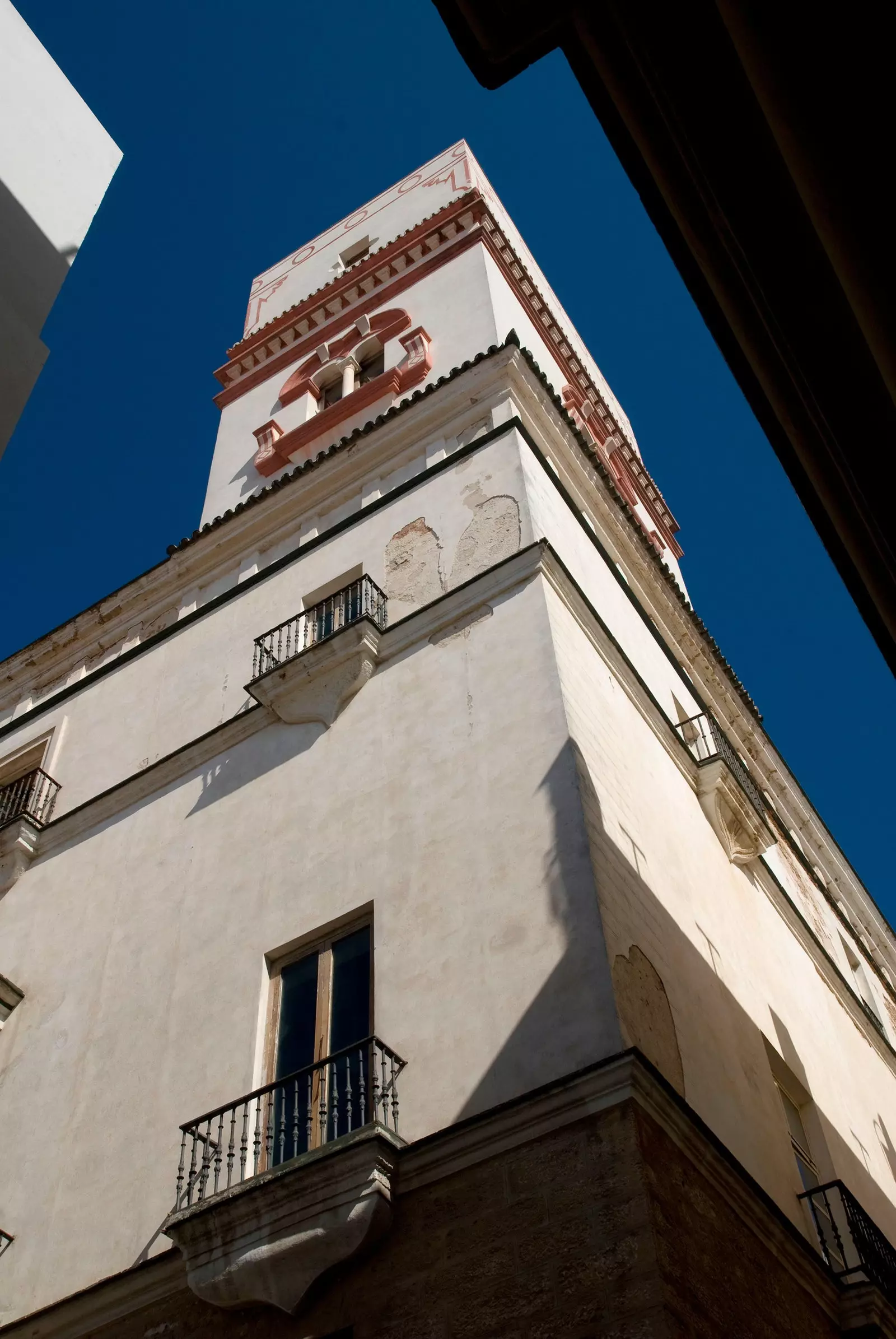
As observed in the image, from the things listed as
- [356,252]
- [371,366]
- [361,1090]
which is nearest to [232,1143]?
[361,1090]

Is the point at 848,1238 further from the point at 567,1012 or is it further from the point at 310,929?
the point at 310,929

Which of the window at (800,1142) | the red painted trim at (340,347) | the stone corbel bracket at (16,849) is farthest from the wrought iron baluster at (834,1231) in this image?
the red painted trim at (340,347)

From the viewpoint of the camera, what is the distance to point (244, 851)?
12.4m

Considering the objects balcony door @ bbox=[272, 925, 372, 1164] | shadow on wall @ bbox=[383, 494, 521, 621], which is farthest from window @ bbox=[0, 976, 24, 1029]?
shadow on wall @ bbox=[383, 494, 521, 621]

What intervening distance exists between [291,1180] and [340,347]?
1837 cm

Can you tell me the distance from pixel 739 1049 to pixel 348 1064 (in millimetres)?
4095

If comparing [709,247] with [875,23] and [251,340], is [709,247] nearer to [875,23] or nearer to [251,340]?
[875,23]

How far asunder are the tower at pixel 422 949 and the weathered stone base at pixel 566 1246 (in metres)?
0.03

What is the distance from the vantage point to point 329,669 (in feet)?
44.2

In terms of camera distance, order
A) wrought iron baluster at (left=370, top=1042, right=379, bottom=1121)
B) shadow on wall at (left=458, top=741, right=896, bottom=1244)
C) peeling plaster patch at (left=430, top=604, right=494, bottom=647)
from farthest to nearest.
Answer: peeling plaster patch at (left=430, top=604, right=494, bottom=647) → wrought iron baluster at (left=370, top=1042, right=379, bottom=1121) → shadow on wall at (left=458, top=741, right=896, bottom=1244)

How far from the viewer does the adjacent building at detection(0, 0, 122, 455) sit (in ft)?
14.9

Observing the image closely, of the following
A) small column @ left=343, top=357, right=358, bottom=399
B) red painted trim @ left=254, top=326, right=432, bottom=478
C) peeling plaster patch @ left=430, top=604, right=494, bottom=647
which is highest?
small column @ left=343, top=357, right=358, bottom=399

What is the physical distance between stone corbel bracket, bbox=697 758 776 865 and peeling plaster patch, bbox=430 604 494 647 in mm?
3856

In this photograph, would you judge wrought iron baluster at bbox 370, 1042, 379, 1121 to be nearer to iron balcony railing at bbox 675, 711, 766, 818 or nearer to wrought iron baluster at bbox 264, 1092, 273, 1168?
wrought iron baluster at bbox 264, 1092, 273, 1168
